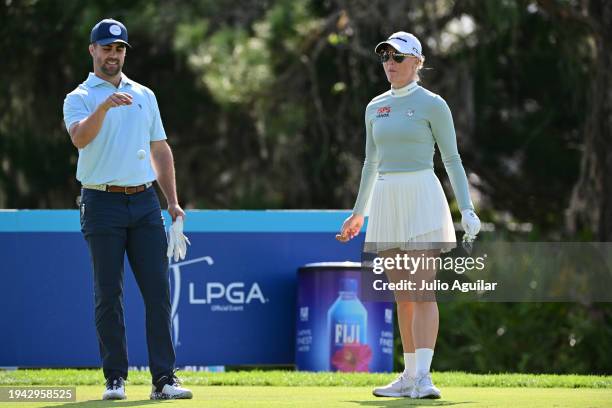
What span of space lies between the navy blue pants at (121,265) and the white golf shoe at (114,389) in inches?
1.4

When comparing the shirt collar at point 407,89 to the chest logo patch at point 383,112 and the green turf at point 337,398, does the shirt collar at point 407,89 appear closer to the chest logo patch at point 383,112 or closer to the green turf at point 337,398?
the chest logo patch at point 383,112

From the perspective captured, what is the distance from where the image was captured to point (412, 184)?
276 inches

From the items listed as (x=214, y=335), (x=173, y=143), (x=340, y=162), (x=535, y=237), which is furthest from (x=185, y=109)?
(x=214, y=335)

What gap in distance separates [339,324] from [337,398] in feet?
14.5

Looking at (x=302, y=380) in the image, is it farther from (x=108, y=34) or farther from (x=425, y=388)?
(x=108, y=34)

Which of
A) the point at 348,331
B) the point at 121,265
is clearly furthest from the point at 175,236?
the point at 348,331

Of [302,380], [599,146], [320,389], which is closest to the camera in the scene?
[320,389]

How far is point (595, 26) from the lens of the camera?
1520cm

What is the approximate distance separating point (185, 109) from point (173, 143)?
0.78 metres

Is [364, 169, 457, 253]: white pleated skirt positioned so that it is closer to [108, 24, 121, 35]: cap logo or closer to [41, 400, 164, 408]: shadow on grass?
[41, 400, 164, 408]: shadow on grass

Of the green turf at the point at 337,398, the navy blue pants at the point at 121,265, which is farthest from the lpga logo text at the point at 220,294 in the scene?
the navy blue pants at the point at 121,265

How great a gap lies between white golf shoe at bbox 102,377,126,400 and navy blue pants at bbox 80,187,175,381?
0.12 feet

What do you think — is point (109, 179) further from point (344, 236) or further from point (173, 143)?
point (173, 143)

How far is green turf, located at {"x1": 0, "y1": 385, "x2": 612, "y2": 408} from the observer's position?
255 inches
